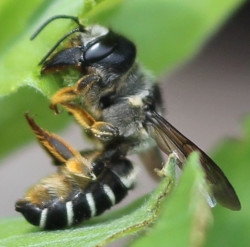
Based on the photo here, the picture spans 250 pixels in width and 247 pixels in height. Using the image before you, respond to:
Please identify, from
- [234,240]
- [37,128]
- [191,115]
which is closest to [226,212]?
[234,240]

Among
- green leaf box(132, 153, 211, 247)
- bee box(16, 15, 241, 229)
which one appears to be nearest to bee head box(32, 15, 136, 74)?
bee box(16, 15, 241, 229)

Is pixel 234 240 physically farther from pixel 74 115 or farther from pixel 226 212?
pixel 74 115

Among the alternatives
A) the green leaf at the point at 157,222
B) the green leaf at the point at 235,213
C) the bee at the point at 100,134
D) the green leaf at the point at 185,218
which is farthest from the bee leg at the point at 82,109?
the green leaf at the point at 185,218

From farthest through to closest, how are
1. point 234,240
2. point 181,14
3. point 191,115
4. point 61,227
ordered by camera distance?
point 191,115 < point 181,14 < point 234,240 < point 61,227

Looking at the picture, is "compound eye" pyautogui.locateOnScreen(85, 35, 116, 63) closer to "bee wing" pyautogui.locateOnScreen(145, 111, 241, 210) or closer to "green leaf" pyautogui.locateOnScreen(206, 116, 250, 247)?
"bee wing" pyautogui.locateOnScreen(145, 111, 241, 210)

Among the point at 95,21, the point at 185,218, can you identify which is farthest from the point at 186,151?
the point at 185,218

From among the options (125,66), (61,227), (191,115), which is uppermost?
(125,66)

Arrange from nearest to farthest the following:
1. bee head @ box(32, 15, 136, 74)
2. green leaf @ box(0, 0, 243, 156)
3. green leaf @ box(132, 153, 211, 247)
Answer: green leaf @ box(132, 153, 211, 247) → green leaf @ box(0, 0, 243, 156) → bee head @ box(32, 15, 136, 74)
